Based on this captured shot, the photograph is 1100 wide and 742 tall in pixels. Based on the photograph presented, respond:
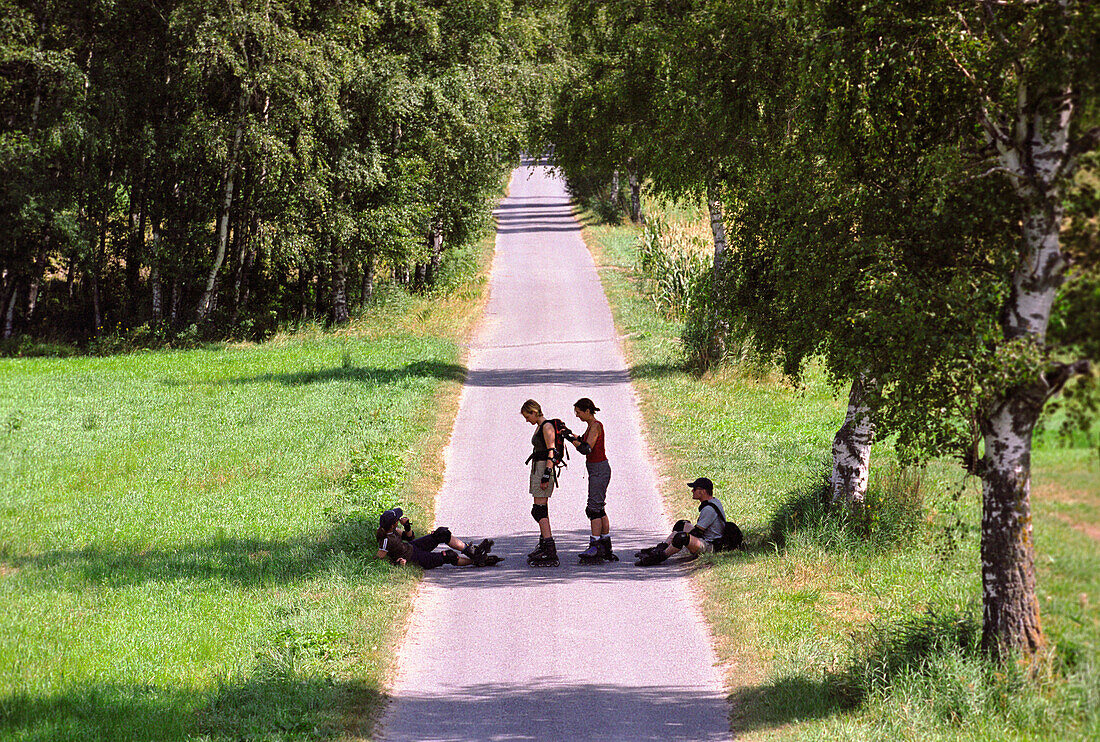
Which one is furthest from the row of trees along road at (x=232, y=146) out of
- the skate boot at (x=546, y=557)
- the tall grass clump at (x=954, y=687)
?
the tall grass clump at (x=954, y=687)

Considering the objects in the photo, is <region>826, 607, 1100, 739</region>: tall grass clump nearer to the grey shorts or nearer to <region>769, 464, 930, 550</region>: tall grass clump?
<region>769, 464, 930, 550</region>: tall grass clump

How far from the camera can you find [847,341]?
819cm

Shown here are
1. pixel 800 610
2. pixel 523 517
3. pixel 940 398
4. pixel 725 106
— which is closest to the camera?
pixel 940 398

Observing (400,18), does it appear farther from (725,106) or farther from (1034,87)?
(1034,87)

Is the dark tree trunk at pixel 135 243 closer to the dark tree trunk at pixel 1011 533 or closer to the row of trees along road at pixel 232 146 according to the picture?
the row of trees along road at pixel 232 146

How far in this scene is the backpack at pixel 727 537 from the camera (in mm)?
11891

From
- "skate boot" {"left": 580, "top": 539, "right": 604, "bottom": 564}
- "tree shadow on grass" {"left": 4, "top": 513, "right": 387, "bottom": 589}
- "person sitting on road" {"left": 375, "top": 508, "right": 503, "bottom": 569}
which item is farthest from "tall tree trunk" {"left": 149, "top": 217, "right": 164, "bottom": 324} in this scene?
"skate boot" {"left": 580, "top": 539, "right": 604, "bottom": 564}

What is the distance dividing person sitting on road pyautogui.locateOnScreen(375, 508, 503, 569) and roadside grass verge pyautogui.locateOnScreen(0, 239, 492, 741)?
0.25m

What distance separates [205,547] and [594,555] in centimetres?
474

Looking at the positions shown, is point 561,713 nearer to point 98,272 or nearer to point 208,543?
point 208,543

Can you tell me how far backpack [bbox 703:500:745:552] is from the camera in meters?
11.9

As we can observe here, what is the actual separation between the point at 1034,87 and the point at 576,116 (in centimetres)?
1664

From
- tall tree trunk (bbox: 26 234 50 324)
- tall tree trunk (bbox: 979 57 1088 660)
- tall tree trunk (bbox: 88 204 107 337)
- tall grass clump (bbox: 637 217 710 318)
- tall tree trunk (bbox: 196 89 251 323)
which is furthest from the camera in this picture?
Answer: tall tree trunk (bbox: 88 204 107 337)

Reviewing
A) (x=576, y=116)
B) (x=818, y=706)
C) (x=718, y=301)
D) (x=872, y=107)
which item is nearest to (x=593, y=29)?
(x=576, y=116)
